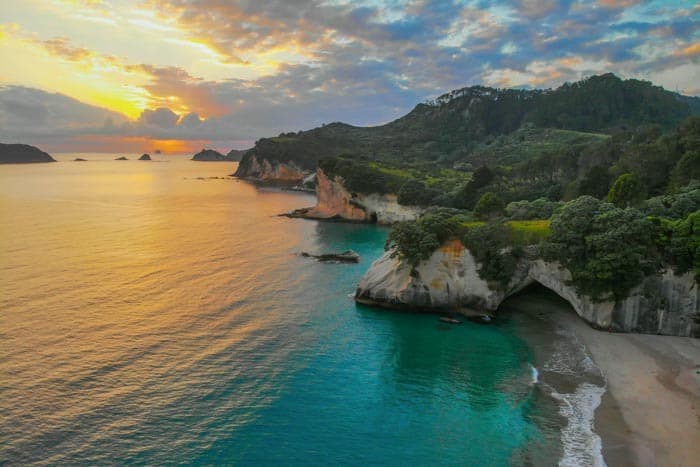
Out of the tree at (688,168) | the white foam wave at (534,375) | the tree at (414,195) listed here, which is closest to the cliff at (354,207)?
the tree at (414,195)

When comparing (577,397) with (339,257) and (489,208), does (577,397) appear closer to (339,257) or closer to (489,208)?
(489,208)

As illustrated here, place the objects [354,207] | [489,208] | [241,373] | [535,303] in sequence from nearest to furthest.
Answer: [241,373] → [535,303] → [489,208] → [354,207]

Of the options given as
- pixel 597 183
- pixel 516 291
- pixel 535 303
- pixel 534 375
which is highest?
pixel 597 183

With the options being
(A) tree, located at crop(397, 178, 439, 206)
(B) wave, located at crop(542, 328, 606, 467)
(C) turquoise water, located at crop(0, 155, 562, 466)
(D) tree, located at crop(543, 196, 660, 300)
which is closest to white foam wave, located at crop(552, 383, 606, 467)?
(B) wave, located at crop(542, 328, 606, 467)

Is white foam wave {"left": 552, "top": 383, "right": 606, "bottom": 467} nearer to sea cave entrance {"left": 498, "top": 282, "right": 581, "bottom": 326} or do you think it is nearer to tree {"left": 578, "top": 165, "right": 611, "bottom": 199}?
sea cave entrance {"left": 498, "top": 282, "right": 581, "bottom": 326}

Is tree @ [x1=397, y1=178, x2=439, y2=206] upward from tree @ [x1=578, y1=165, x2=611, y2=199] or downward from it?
downward

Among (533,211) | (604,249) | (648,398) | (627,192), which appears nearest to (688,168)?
A: (627,192)
